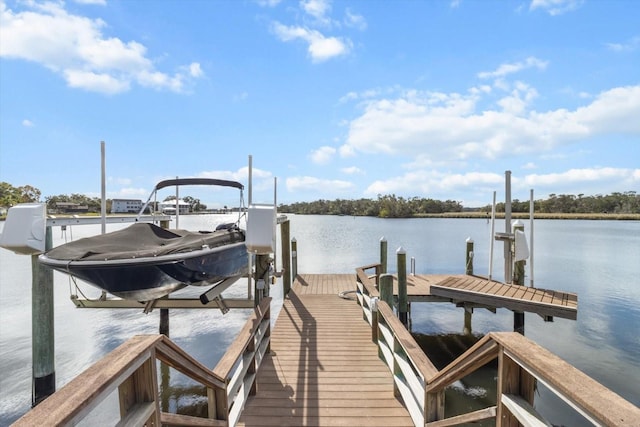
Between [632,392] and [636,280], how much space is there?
1078 centimetres

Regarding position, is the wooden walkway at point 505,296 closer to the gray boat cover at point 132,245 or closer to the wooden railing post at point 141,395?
the gray boat cover at point 132,245

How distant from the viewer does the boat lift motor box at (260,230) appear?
12.6ft

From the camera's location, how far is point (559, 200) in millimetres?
73688

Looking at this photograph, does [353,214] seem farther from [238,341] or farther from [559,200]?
[238,341]

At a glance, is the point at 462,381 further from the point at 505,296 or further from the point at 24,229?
the point at 24,229

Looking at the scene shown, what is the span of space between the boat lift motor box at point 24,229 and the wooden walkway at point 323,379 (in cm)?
344

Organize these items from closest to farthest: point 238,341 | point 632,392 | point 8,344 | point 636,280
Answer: point 238,341 → point 632,392 → point 8,344 → point 636,280

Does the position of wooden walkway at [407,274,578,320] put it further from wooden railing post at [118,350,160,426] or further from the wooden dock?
wooden railing post at [118,350,160,426]

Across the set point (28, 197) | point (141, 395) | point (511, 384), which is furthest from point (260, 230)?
point (28, 197)

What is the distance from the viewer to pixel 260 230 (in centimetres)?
384

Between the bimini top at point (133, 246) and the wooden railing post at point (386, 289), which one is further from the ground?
the bimini top at point (133, 246)

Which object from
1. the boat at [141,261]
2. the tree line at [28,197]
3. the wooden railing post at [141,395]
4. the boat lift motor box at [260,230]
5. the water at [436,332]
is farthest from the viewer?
the tree line at [28,197]

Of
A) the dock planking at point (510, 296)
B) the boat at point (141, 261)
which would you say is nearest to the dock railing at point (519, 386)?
the boat at point (141, 261)

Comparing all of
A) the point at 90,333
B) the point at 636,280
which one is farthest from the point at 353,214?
the point at 90,333
